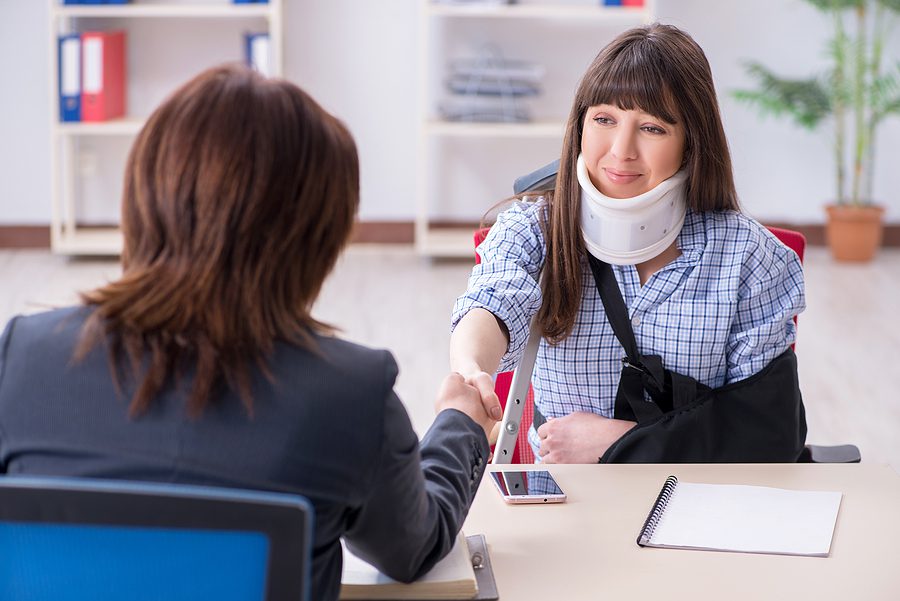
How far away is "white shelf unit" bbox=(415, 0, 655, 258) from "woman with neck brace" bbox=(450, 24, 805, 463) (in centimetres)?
313

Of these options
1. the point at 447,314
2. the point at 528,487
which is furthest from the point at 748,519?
the point at 447,314

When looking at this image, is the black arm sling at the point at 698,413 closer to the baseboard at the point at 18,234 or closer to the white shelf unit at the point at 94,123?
the white shelf unit at the point at 94,123

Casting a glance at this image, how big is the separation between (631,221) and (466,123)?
336cm

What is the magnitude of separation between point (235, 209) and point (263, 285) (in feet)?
0.23

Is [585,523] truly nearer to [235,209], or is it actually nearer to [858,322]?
[235,209]

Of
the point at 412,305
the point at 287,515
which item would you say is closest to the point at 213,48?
the point at 412,305

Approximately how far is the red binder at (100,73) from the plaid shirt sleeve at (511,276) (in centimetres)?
344

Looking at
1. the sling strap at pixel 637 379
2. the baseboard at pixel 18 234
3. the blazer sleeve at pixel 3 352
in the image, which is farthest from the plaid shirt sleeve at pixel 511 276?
the baseboard at pixel 18 234

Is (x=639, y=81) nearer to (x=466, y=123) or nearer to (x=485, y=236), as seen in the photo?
(x=485, y=236)

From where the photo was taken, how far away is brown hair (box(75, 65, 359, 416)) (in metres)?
0.94

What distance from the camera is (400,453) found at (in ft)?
3.30

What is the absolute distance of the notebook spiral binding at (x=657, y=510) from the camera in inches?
51.4

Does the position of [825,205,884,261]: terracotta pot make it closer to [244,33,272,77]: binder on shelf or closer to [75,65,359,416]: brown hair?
[244,33,272,77]: binder on shelf

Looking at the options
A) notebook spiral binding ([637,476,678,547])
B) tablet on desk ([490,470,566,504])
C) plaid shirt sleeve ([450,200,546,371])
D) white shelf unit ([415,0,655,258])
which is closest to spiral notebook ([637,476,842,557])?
notebook spiral binding ([637,476,678,547])
